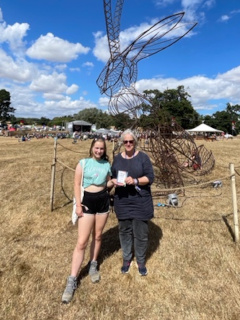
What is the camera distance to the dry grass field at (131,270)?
2.67m

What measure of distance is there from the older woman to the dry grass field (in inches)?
20.3

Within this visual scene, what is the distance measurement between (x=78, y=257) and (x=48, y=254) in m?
1.17

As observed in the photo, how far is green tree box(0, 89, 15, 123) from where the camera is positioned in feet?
233

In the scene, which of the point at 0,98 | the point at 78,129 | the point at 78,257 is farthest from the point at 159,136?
the point at 0,98

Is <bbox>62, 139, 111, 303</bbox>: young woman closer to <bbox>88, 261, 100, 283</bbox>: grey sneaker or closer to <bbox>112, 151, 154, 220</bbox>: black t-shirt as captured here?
<bbox>112, 151, 154, 220</bbox>: black t-shirt

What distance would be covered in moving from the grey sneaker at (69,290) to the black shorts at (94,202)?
2.67ft

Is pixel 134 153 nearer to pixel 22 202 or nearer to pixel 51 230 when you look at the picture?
pixel 51 230

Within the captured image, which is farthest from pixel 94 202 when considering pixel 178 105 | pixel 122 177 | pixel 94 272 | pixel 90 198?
pixel 178 105

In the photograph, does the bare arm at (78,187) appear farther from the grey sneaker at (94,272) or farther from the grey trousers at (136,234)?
the grey sneaker at (94,272)

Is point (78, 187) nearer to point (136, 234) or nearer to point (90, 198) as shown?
point (90, 198)

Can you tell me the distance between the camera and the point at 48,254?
382 centimetres

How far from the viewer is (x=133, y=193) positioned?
298 centimetres

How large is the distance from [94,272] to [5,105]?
77.6 metres

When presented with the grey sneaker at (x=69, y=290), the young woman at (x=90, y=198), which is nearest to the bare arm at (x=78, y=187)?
the young woman at (x=90, y=198)
